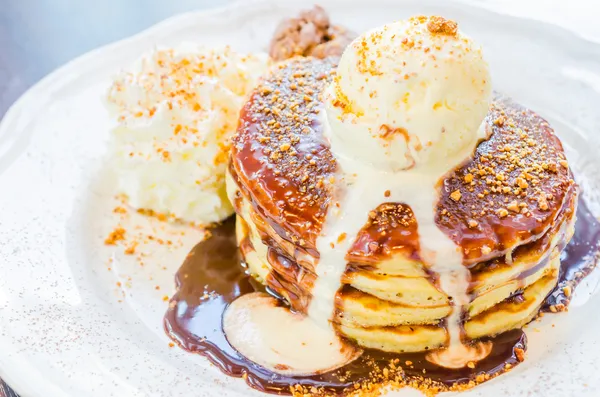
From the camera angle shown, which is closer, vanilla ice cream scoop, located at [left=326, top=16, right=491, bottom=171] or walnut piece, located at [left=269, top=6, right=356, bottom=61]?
vanilla ice cream scoop, located at [left=326, top=16, right=491, bottom=171]

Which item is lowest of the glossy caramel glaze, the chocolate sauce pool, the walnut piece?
the chocolate sauce pool

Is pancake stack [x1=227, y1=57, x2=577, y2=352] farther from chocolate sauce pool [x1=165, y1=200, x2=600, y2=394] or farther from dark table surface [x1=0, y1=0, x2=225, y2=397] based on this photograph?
dark table surface [x1=0, y1=0, x2=225, y2=397]

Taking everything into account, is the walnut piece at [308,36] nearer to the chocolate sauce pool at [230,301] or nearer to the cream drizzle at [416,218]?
the chocolate sauce pool at [230,301]

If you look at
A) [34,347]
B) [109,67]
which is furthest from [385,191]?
[109,67]

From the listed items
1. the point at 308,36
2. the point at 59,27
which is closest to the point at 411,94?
the point at 308,36

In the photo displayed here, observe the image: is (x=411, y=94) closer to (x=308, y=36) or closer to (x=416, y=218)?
(x=416, y=218)

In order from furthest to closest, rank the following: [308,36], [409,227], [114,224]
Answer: [308,36], [114,224], [409,227]

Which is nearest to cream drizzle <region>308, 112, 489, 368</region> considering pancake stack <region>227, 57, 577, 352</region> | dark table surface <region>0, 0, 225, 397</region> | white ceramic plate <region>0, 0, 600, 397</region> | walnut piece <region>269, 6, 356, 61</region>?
pancake stack <region>227, 57, 577, 352</region>
